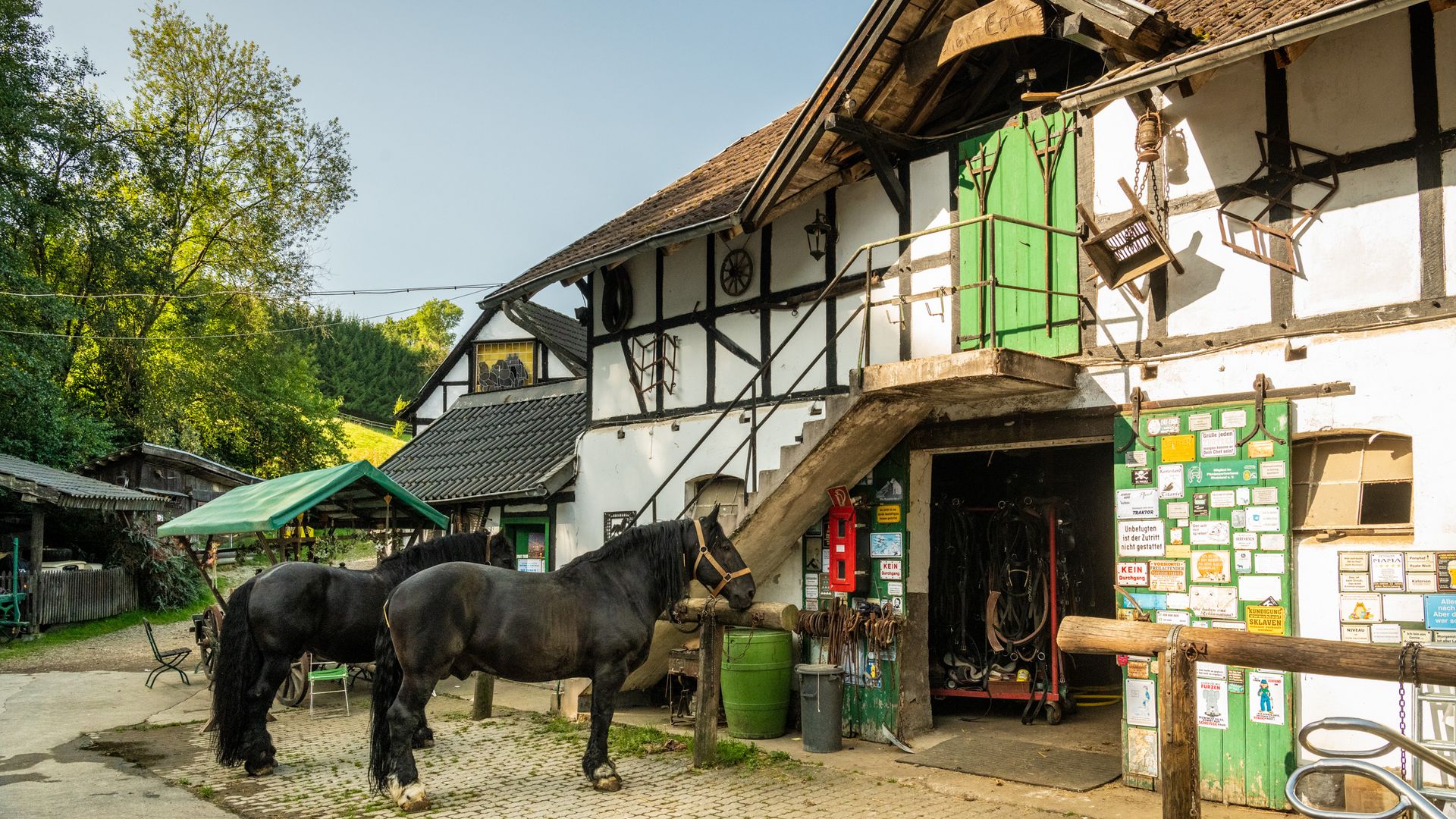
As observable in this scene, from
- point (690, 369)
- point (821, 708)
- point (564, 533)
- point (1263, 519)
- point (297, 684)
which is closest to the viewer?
point (1263, 519)

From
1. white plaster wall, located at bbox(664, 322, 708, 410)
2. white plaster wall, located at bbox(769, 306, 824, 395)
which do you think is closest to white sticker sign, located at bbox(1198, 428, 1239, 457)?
white plaster wall, located at bbox(769, 306, 824, 395)

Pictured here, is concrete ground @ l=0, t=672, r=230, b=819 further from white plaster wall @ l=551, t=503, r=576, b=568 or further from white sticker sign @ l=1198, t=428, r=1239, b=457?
white sticker sign @ l=1198, t=428, r=1239, b=457

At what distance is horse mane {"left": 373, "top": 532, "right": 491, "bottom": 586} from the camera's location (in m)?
9.89

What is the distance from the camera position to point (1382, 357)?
665cm

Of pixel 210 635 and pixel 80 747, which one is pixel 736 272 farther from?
pixel 210 635

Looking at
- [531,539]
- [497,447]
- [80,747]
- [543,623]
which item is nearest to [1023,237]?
[543,623]

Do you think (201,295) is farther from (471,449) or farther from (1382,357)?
(1382,357)

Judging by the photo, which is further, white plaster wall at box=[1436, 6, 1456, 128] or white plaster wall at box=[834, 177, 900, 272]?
white plaster wall at box=[834, 177, 900, 272]

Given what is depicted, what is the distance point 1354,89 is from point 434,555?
8522 millimetres

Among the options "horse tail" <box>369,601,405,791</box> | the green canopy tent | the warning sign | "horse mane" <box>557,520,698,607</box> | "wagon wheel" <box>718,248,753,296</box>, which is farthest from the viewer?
"wagon wheel" <box>718,248,753,296</box>

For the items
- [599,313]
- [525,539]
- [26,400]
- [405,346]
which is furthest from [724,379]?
[405,346]

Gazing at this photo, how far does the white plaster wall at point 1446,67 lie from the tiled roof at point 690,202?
5619mm

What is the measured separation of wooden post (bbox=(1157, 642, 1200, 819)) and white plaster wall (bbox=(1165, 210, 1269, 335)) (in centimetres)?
347

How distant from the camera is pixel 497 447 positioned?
1623cm
